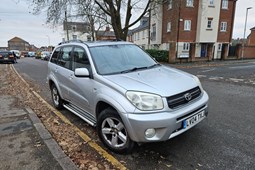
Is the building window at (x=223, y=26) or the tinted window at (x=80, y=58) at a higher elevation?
the building window at (x=223, y=26)

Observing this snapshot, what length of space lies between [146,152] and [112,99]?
42.6 inches

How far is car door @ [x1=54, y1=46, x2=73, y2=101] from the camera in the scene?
4.50m

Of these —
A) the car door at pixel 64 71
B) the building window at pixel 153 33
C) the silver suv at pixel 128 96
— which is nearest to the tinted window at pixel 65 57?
the car door at pixel 64 71

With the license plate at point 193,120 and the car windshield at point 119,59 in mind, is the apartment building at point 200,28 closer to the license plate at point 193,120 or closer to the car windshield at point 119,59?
the car windshield at point 119,59

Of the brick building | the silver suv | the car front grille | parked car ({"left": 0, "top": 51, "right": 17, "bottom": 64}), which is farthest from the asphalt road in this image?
parked car ({"left": 0, "top": 51, "right": 17, "bottom": 64})

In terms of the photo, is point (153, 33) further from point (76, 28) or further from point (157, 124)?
point (157, 124)

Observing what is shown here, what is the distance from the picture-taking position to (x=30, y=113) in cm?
493

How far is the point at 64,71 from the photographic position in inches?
183

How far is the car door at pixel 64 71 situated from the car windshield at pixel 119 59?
0.98 meters

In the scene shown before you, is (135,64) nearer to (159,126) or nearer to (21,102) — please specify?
(159,126)

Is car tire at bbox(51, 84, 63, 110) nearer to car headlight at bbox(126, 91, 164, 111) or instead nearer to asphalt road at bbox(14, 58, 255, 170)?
asphalt road at bbox(14, 58, 255, 170)

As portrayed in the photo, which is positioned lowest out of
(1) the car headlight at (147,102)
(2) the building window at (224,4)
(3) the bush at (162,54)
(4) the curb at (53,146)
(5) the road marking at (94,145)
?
(5) the road marking at (94,145)

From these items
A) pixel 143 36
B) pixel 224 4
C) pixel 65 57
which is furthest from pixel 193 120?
pixel 143 36

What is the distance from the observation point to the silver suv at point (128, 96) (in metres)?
2.68
